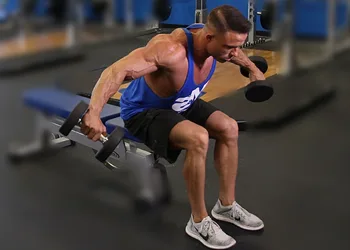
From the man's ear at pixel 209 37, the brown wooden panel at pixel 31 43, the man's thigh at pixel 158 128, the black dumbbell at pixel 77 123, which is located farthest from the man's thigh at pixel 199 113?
the brown wooden panel at pixel 31 43

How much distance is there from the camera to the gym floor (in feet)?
5.62

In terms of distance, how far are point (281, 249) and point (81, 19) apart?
111 centimetres

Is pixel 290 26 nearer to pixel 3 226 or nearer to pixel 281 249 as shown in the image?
pixel 281 249

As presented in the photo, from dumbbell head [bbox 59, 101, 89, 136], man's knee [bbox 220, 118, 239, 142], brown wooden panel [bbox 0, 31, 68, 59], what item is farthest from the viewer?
man's knee [bbox 220, 118, 239, 142]

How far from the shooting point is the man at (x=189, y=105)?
59.6 inches

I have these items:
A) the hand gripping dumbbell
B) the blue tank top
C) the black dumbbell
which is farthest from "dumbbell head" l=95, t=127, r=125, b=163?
the hand gripping dumbbell

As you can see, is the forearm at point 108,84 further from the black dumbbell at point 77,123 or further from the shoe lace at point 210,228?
the shoe lace at point 210,228

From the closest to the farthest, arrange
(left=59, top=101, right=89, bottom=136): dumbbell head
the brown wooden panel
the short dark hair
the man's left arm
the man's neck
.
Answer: the brown wooden panel
(left=59, top=101, right=89, bottom=136): dumbbell head
the short dark hair
the man's neck
the man's left arm

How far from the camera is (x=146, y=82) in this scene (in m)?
1.70

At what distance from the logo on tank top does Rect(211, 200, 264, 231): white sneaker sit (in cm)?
41

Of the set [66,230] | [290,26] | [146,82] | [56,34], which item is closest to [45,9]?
[56,34]

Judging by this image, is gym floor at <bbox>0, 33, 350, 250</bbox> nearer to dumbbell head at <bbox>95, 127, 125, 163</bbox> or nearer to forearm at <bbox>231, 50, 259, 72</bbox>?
dumbbell head at <bbox>95, 127, 125, 163</bbox>

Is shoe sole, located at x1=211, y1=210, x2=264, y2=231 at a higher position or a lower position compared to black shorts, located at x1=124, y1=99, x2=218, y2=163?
lower

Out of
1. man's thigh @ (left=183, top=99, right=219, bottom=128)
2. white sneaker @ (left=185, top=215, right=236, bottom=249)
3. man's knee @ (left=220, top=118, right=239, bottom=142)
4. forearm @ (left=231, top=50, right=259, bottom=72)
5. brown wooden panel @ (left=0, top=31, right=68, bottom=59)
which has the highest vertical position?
brown wooden panel @ (left=0, top=31, right=68, bottom=59)
